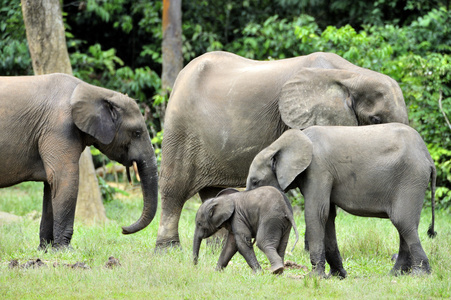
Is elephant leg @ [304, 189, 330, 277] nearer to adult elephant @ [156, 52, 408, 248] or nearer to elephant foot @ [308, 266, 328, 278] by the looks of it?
elephant foot @ [308, 266, 328, 278]

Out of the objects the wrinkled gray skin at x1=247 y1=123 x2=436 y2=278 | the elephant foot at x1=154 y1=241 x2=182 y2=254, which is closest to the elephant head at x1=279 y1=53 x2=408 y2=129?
the wrinkled gray skin at x1=247 y1=123 x2=436 y2=278

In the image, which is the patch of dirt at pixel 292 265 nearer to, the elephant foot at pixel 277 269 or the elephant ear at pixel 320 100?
the elephant foot at pixel 277 269

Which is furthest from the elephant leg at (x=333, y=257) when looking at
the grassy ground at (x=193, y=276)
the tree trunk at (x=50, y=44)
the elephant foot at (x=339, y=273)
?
the tree trunk at (x=50, y=44)

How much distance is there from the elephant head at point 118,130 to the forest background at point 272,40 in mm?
5343

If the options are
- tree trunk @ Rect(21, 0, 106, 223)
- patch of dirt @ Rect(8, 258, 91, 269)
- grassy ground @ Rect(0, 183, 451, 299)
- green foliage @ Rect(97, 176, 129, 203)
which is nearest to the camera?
grassy ground @ Rect(0, 183, 451, 299)

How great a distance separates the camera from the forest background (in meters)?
14.0

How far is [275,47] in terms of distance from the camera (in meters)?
16.8

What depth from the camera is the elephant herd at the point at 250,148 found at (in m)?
7.13

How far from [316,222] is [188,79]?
2982 mm

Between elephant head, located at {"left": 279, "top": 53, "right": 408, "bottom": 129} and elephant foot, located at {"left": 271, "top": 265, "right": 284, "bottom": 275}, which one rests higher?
elephant head, located at {"left": 279, "top": 53, "right": 408, "bottom": 129}

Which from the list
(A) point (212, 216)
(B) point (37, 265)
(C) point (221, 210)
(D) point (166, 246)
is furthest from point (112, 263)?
(D) point (166, 246)

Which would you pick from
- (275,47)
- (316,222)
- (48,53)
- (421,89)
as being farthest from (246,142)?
(275,47)

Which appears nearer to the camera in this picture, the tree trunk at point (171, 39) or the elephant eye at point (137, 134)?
the elephant eye at point (137, 134)

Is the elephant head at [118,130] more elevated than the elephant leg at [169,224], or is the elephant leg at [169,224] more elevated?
the elephant head at [118,130]
